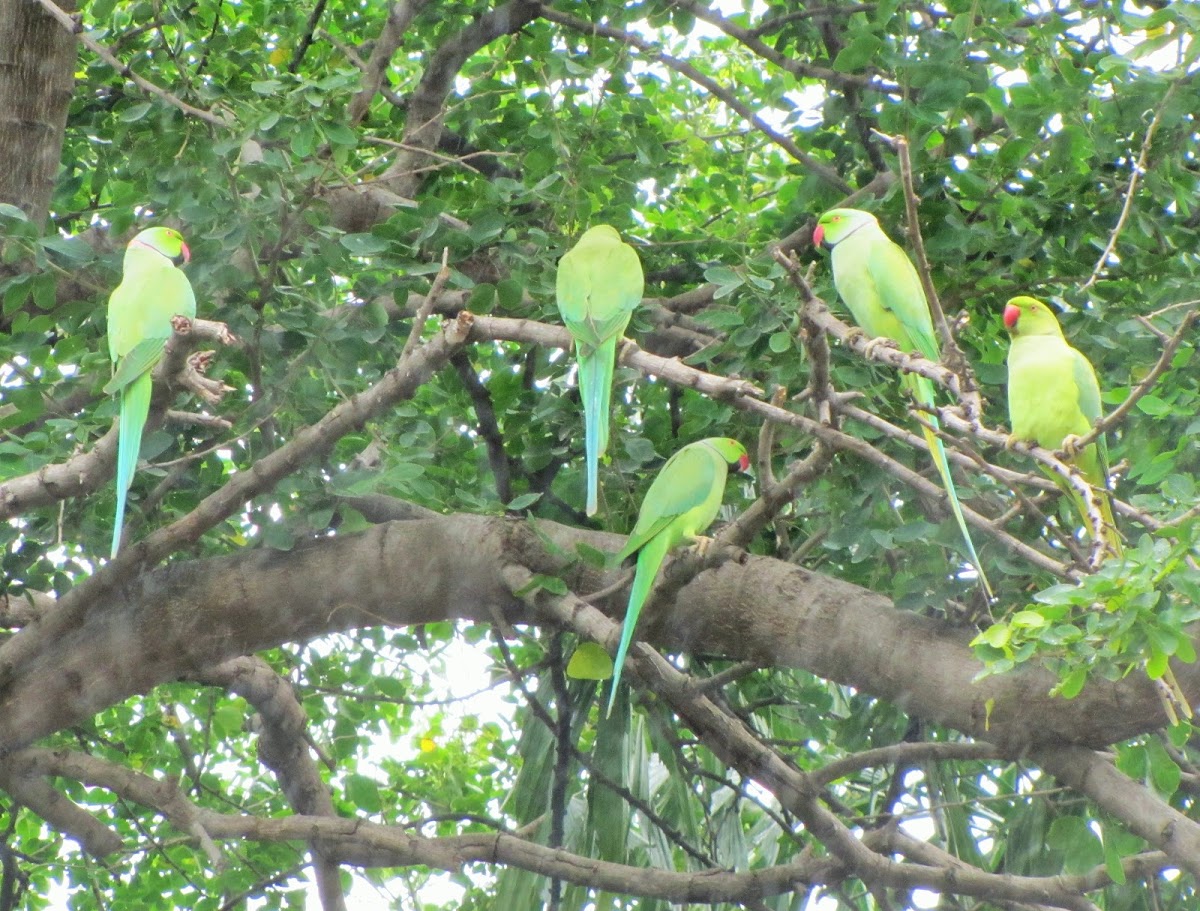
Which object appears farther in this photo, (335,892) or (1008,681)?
(335,892)

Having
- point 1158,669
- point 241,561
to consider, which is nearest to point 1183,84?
point 1158,669

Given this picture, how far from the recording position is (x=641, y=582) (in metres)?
2.85

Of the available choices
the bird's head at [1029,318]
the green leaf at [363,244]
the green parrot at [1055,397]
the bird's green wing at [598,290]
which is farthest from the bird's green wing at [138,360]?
the bird's head at [1029,318]

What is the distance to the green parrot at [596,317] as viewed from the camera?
2.72 meters

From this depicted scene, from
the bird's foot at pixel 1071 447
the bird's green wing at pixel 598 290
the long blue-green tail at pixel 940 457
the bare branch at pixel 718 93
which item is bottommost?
the bird's foot at pixel 1071 447

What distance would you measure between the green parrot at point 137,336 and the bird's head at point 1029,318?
1.88m

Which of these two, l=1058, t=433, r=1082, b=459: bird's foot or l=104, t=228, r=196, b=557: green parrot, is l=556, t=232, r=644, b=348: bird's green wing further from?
l=1058, t=433, r=1082, b=459: bird's foot

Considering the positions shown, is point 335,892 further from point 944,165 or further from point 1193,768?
point 944,165

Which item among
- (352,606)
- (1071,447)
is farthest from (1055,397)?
(352,606)

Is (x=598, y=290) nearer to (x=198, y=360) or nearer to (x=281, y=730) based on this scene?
(x=198, y=360)

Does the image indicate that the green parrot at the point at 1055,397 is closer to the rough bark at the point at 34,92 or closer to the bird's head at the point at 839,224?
the bird's head at the point at 839,224

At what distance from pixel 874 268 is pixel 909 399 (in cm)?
34

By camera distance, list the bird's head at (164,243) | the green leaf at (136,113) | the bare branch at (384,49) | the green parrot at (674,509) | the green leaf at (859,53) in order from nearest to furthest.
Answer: the green parrot at (674,509)
the bird's head at (164,243)
the green leaf at (136,113)
the green leaf at (859,53)
the bare branch at (384,49)

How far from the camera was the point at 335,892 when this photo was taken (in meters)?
3.58
